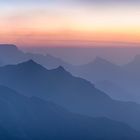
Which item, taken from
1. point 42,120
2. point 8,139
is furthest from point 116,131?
point 8,139

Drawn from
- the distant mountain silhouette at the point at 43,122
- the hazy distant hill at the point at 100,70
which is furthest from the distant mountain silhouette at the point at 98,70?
the distant mountain silhouette at the point at 43,122

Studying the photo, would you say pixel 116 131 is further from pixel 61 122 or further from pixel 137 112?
pixel 61 122

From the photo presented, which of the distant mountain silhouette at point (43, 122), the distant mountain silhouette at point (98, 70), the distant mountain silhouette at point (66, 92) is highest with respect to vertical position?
the distant mountain silhouette at point (98, 70)

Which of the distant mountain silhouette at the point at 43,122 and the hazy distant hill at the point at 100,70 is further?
the distant mountain silhouette at the point at 43,122

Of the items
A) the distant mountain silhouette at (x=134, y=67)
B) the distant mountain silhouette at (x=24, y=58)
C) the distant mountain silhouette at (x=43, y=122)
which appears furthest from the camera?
the distant mountain silhouette at (x=43, y=122)

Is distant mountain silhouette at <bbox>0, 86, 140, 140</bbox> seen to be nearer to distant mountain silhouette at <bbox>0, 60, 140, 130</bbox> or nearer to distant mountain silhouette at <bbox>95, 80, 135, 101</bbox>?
distant mountain silhouette at <bbox>0, 60, 140, 130</bbox>

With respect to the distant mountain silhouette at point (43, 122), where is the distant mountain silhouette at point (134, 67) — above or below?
above

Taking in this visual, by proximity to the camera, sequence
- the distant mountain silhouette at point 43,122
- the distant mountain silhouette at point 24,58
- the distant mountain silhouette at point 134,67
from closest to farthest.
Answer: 1. the distant mountain silhouette at point 134,67
2. the distant mountain silhouette at point 24,58
3. the distant mountain silhouette at point 43,122

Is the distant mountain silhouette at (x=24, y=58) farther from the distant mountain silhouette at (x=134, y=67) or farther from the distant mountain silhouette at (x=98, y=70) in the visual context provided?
the distant mountain silhouette at (x=134, y=67)

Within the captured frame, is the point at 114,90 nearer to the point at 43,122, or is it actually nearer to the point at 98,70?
the point at 98,70
